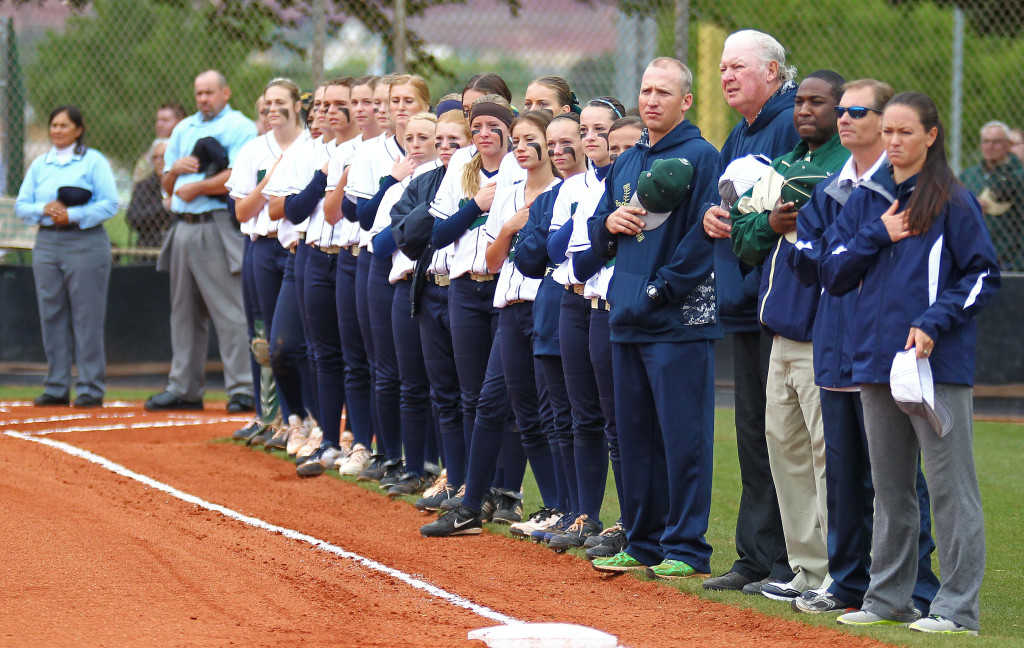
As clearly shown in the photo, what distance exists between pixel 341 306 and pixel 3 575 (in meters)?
3.37

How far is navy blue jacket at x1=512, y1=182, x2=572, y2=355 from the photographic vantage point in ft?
21.4

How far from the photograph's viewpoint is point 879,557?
5.06 m

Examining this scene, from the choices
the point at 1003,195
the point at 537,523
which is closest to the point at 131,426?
the point at 537,523

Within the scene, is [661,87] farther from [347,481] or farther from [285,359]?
[285,359]

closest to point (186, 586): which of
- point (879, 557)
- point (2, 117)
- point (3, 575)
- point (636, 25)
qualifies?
point (3, 575)

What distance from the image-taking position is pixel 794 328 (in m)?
5.34

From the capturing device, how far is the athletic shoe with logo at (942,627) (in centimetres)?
485

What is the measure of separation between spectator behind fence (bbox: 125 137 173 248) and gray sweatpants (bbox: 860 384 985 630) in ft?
32.9

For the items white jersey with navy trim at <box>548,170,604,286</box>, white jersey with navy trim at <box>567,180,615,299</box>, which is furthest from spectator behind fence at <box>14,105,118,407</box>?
white jersey with navy trim at <box>567,180,615,299</box>

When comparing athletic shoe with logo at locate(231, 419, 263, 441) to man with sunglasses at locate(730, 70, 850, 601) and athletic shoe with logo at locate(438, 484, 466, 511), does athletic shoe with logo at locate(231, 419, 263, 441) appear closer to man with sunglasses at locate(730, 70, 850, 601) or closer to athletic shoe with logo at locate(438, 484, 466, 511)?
athletic shoe with logo at locate(438, 484, 466, 511)

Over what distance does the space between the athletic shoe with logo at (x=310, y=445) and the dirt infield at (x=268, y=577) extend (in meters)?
0.42

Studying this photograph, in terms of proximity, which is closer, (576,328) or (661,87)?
(661,87)

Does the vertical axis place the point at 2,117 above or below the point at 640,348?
above

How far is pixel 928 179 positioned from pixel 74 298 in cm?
899
